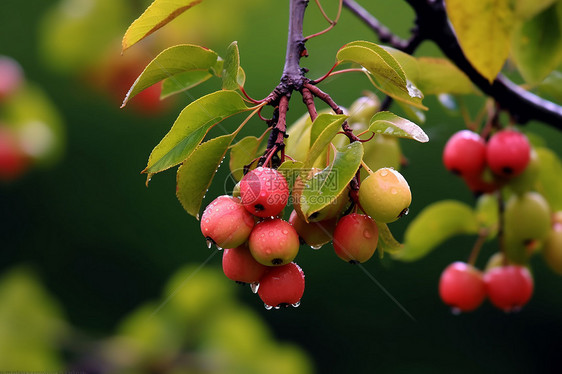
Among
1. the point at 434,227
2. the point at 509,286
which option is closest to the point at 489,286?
the point at 509,286

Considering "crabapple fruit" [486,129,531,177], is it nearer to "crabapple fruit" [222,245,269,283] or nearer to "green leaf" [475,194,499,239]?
"green leaf" [475,194,499,239]

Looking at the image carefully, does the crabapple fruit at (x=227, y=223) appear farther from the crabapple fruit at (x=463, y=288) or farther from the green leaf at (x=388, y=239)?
the crabapple fruit at (x=463, y=288)

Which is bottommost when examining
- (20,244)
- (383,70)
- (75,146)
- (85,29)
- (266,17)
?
(20,244)

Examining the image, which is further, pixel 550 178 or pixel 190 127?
pixel 550 178

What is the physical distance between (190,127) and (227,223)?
0.41 ft

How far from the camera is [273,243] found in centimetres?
58

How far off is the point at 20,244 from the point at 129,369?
6.50 ft

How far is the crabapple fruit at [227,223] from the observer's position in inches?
23.6

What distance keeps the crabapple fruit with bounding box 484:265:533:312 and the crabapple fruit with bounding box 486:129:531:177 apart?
0.27 metres

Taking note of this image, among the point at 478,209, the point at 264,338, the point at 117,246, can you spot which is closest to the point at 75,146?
the point at 117,246

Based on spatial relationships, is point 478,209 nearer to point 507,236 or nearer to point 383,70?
point 507,236

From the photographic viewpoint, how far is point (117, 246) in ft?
11.4

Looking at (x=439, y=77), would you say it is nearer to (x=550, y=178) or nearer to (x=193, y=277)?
(x=550, y=178)

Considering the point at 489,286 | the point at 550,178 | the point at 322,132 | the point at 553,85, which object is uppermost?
the point at 322,132
